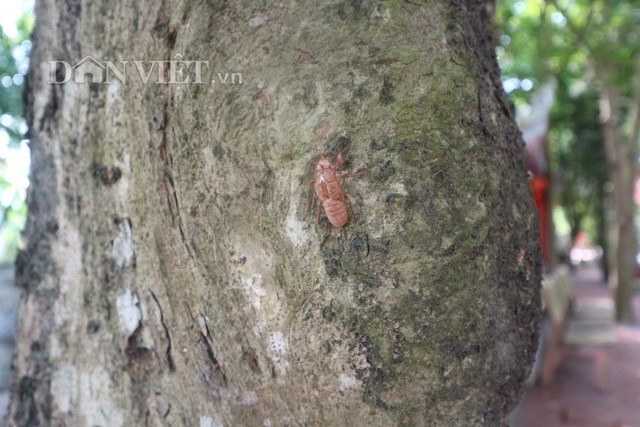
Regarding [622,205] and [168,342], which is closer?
[168,342]

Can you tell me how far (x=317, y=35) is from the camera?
1580 millimetres

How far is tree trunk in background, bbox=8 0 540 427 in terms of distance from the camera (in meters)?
1.48

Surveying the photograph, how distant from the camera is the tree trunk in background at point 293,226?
148cm

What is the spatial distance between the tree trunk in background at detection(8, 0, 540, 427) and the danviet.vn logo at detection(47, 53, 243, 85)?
2 cm

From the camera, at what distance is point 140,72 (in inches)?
68.2

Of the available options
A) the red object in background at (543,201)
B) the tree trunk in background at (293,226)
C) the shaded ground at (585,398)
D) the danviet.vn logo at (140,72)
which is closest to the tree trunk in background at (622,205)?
the red object in background at (543,201)

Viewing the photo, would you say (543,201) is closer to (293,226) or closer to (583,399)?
(583,399)

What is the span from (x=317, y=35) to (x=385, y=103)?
0.86 feet

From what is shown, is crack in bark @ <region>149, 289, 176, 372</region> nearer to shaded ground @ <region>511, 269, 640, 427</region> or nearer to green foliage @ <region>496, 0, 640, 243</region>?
green foliage @ <region>496, 0, 640, 243</region>

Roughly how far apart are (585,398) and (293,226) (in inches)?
268

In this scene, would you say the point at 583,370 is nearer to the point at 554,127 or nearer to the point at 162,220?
the point at 162,220

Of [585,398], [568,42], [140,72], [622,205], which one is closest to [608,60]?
[568,42]

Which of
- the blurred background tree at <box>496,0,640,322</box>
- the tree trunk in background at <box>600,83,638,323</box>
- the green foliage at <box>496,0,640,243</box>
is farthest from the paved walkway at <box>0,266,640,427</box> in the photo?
the green foliage at <box>496,0,640,243</box>

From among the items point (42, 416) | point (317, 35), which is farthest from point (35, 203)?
point (317, 35)
